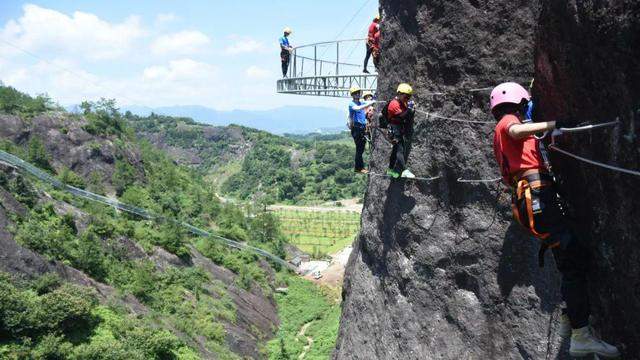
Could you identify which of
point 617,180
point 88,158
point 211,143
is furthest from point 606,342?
point 211,143

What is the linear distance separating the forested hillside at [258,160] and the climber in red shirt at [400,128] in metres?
97.2

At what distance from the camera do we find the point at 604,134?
5.12 metres

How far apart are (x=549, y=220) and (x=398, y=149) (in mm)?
4238

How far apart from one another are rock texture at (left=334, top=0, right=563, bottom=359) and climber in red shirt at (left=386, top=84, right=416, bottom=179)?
0.72 ft

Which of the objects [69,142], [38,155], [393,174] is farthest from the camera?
[69,142]

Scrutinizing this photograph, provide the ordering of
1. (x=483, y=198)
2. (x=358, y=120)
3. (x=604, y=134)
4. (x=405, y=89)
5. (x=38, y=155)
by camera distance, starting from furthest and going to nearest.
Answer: (x=38, y=155)
(x=358, y=120)
(x=405, y=89)
(x=483, y=198)
(x=604, y=134)

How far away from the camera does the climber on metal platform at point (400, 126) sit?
875 centimetres

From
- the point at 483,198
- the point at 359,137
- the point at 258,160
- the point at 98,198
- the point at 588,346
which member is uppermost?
the point at 359,137

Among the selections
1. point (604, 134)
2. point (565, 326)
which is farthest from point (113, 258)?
point (604, 134)

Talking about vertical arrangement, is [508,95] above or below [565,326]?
above

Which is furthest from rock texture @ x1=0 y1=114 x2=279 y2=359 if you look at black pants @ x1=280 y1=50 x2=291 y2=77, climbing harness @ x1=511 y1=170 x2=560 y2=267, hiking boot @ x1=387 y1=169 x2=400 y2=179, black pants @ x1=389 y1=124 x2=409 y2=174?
climbing harness @ x1=511 y1=170 x2=560 y2=267

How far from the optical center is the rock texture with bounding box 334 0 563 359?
6840mm

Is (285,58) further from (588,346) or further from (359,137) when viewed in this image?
(588,346)

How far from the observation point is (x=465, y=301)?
7.88 m
